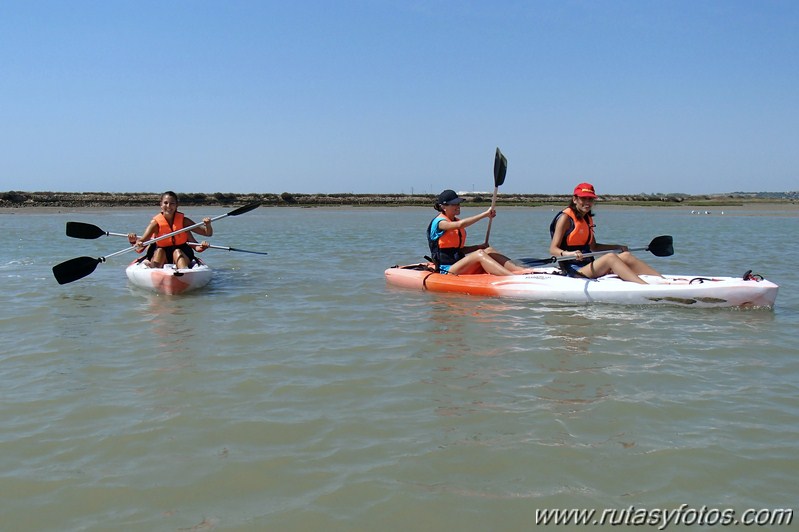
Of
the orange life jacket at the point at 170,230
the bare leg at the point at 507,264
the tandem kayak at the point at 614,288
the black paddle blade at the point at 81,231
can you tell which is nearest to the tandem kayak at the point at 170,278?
the orange life jacket at the point at 170,230

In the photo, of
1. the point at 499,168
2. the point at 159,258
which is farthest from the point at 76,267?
the point at 499,168

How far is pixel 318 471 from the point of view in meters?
3.36

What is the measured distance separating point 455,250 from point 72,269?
189 inches

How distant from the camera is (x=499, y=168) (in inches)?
379

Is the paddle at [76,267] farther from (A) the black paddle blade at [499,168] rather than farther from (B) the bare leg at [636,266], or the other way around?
(B) the bare leg at [636,266]

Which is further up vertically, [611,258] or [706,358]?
[611,258]

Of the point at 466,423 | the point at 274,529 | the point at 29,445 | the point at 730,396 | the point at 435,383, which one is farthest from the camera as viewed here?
the point at 435,383

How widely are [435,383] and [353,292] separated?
4.08 meters

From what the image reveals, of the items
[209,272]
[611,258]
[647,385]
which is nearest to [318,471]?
[647,385]

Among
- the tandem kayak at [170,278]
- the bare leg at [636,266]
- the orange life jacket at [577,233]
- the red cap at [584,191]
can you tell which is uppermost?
the red cap at [584,191]

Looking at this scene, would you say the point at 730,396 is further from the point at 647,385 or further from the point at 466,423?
the point at 466,423

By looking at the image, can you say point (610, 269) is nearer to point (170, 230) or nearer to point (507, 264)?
point (507, 264)

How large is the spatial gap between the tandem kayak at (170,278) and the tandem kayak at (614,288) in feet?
8.55

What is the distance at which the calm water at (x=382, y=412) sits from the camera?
3.09 meters
